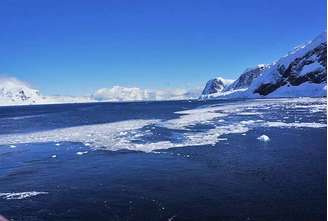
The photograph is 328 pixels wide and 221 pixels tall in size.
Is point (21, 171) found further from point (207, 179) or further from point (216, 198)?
point (216, 198)

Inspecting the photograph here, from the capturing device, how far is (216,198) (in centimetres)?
1859

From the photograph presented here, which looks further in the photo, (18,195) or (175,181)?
(175,181)

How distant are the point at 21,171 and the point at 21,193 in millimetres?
5984

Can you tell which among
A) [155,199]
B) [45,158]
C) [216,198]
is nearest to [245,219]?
[216,198]

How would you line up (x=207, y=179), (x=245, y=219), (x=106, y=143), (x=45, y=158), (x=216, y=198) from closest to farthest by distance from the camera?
(x=245, y=219)
(x=216, y=198)
(x=207, y=179)
(x=45, y=158)
(x=106, y=143)

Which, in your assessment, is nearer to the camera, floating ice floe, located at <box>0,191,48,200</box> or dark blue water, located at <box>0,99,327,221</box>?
dark blue water, located at <box>0,99,327,221</box>

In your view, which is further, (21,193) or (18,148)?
(18,148)

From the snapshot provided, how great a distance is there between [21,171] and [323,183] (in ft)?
58.9

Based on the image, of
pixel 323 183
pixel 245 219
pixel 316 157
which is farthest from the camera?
pixel 316 157

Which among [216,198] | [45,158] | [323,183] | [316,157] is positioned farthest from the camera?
[45,158]

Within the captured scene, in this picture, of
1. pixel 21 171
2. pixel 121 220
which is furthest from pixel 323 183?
pixel 21 171

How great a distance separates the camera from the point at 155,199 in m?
18.8

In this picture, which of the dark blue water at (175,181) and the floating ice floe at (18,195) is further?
the floating ice floe at (18,195)

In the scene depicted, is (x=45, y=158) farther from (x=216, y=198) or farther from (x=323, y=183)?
(x=323, y=183)
